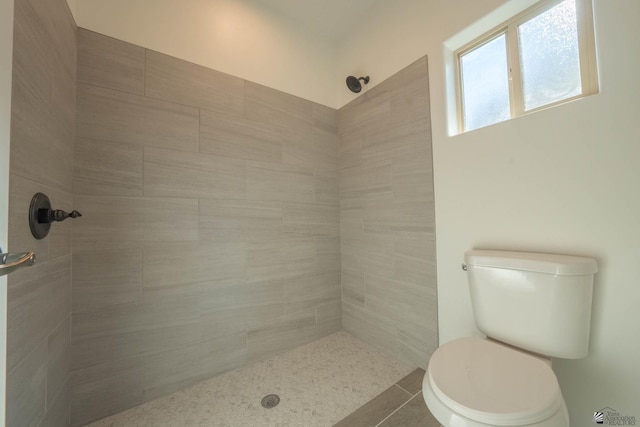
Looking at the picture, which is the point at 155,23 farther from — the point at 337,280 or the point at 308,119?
the point at 337,280

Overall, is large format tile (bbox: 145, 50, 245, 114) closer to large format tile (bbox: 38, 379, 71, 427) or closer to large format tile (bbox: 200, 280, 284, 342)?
large format tile (bbox: 200, 280, 284, 342)

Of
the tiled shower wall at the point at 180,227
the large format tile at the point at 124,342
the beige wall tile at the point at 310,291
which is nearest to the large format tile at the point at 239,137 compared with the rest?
the tiled shower wall at the point at 180,227

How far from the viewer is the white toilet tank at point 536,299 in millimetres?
886

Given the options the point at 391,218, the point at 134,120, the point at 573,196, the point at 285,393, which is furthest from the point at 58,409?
the point at 573,196

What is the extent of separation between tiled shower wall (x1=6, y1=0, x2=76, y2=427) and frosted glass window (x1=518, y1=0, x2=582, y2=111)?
1956 mm

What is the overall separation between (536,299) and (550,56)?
1100 millimetres

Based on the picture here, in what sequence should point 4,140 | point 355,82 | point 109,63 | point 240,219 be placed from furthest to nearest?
point 355,82, point 240,219, point 109,63, point 4,140

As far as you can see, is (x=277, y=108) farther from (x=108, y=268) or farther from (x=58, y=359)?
(x=58, y=359)

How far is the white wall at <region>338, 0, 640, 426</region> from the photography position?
88 centimetres

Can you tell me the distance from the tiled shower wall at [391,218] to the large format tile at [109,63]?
140 cm

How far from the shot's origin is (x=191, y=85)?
1.45 meters

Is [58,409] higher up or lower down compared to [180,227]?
lower down

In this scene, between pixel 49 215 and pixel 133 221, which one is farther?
pixel 133 221

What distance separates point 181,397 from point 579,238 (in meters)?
2.05
